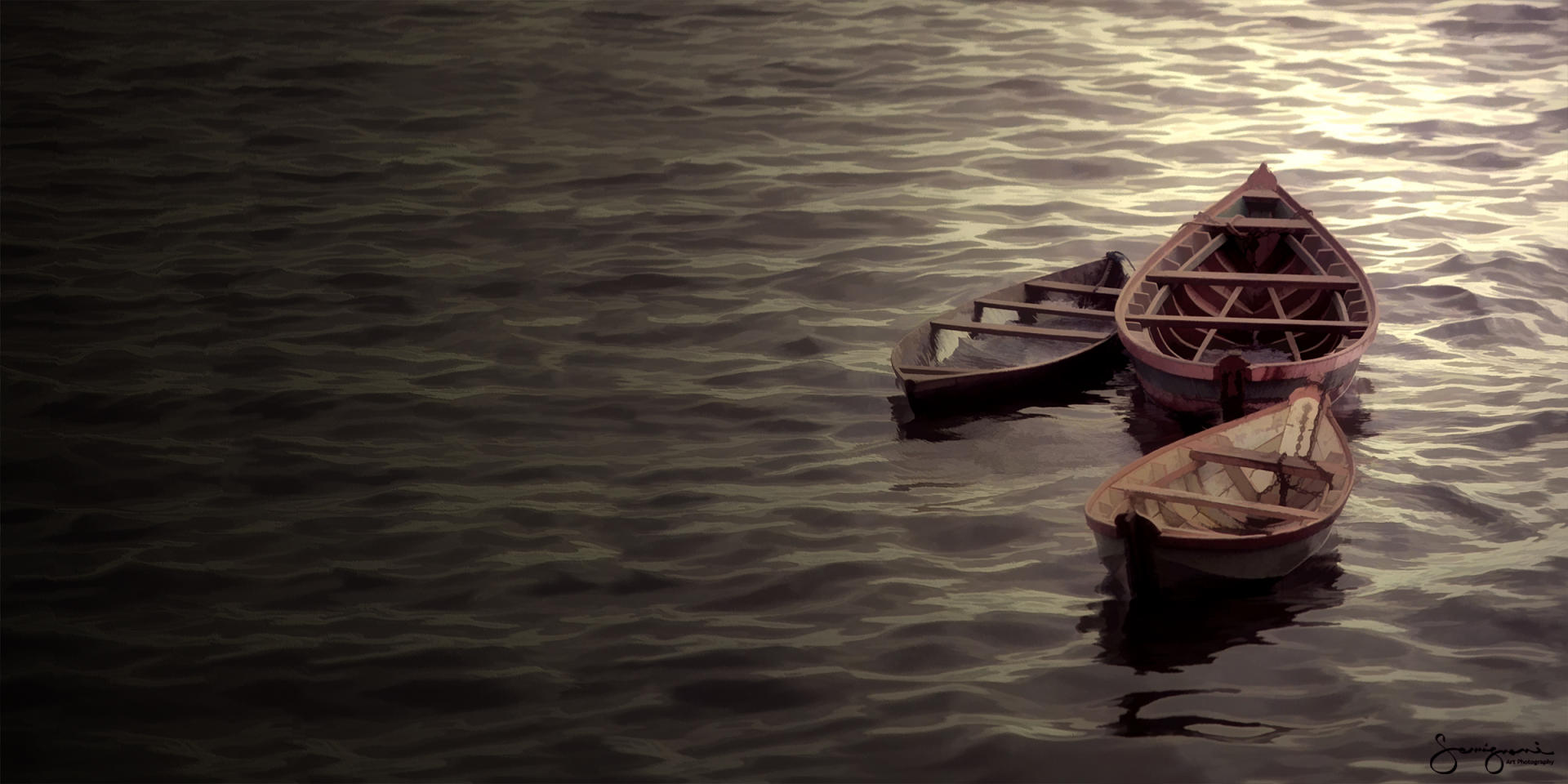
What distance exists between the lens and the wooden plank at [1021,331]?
13711 millimetres

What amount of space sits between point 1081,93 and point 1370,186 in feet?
16.0

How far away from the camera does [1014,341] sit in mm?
14109

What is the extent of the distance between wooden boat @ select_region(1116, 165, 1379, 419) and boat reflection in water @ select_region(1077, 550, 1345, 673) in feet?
6.97

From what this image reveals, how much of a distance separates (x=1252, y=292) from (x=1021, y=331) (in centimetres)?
216


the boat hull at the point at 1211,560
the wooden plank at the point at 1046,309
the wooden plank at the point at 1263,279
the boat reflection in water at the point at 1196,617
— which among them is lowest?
the boat reflection in water at the point at 1196,617

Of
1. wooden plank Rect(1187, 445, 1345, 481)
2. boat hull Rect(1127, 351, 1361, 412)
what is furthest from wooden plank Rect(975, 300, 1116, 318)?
wooden plank Rect(1187, 445, 1345, 481)

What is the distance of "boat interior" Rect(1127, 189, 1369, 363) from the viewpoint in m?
13.1

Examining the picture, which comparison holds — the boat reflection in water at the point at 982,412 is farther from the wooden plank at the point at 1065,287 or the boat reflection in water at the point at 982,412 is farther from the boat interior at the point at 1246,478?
the boat interior at the point at 1246,478

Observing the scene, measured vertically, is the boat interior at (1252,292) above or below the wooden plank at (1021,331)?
above

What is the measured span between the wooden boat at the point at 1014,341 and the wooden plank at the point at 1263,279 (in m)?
0.69

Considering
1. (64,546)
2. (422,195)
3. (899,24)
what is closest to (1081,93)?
(899,24)

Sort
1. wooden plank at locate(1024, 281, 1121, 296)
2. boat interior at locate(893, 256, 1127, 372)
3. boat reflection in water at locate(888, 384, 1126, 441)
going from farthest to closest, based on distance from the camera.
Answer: wooden plank at locate(1024, 281, 1121, 296), boat interior at locate(893, 256, 1127, 372), boat reflection in water at locate(888, 384, 1126, 441)

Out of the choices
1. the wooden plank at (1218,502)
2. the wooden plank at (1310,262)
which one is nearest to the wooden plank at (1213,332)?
the wooden plank at (1310,262)

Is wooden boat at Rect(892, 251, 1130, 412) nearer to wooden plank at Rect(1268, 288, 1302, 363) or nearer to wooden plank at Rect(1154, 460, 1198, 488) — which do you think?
wooden plank at Rect(1268, 288, 1302, 363)
